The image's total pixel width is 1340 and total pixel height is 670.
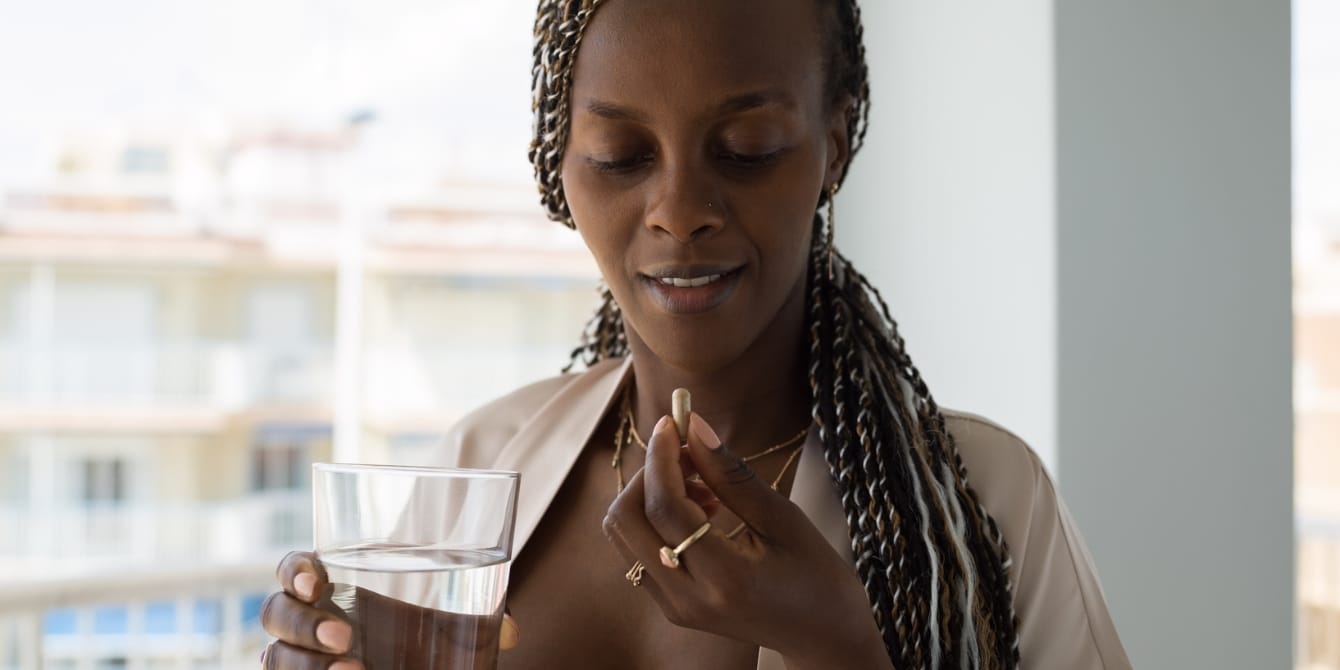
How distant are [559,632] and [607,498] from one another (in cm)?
17

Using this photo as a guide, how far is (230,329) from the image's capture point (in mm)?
4090

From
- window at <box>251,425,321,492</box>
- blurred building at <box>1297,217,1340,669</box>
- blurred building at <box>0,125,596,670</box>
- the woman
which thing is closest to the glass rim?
the woman

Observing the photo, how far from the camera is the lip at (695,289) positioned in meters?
1.01

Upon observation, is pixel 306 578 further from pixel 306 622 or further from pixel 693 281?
pixel 693 281

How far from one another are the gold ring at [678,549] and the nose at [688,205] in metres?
0.32

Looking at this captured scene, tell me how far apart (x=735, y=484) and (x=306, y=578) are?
305 millimetres

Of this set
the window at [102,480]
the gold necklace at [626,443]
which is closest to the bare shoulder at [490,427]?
the gold necklace at [626,443]

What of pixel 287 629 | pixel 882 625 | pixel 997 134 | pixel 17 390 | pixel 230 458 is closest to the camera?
pixel 287 629

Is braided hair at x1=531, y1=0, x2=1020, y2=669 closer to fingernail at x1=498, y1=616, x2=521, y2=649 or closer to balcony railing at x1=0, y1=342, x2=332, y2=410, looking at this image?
fingernail at x1=498, y1=616, x2=521, y2=649

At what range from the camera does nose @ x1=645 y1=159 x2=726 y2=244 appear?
38.9 inches

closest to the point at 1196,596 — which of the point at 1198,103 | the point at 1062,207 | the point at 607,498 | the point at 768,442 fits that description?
the point at 1062,207

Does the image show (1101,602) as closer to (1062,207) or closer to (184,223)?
(1062,207)

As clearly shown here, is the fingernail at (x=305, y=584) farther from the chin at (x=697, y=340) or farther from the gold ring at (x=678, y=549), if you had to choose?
the chin at (x=697, y=340)

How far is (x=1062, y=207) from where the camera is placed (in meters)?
1.81
